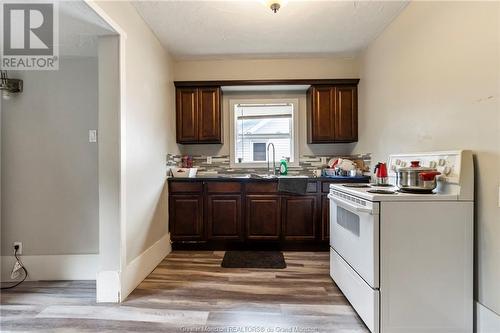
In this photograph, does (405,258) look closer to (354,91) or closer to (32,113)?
(354,91)

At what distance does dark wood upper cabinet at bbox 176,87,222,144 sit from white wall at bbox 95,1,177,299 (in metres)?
0.23

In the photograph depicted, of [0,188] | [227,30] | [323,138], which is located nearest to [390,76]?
→ [323,138]

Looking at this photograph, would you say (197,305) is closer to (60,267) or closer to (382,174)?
(60,267)

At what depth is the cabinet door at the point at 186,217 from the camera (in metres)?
3.19

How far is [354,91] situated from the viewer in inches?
134

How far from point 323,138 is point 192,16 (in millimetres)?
2154

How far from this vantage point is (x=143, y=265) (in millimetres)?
2406

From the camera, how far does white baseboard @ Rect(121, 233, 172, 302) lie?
2078 millimetres

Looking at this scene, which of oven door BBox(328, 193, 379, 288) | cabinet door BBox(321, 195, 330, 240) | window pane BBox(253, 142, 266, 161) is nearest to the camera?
oven door BBox(328, 193, 379, 288)

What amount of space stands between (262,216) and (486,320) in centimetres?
211

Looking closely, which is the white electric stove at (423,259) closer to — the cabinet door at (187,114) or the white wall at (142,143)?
the white wall at (142,143)

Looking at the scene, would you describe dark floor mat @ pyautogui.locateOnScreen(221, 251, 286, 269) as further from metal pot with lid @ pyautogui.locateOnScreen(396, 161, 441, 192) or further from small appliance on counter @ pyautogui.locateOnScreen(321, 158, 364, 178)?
metal pot with lid @ pyautogui.locateOnScreen(396, 161, 441, 192)

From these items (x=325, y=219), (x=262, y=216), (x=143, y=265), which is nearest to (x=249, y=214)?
(x=262, y=216)

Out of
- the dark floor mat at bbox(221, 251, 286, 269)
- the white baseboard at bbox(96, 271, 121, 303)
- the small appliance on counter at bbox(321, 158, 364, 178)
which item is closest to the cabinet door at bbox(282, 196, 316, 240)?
the dark floor mat at bbox(221, 251, 286, 269)
